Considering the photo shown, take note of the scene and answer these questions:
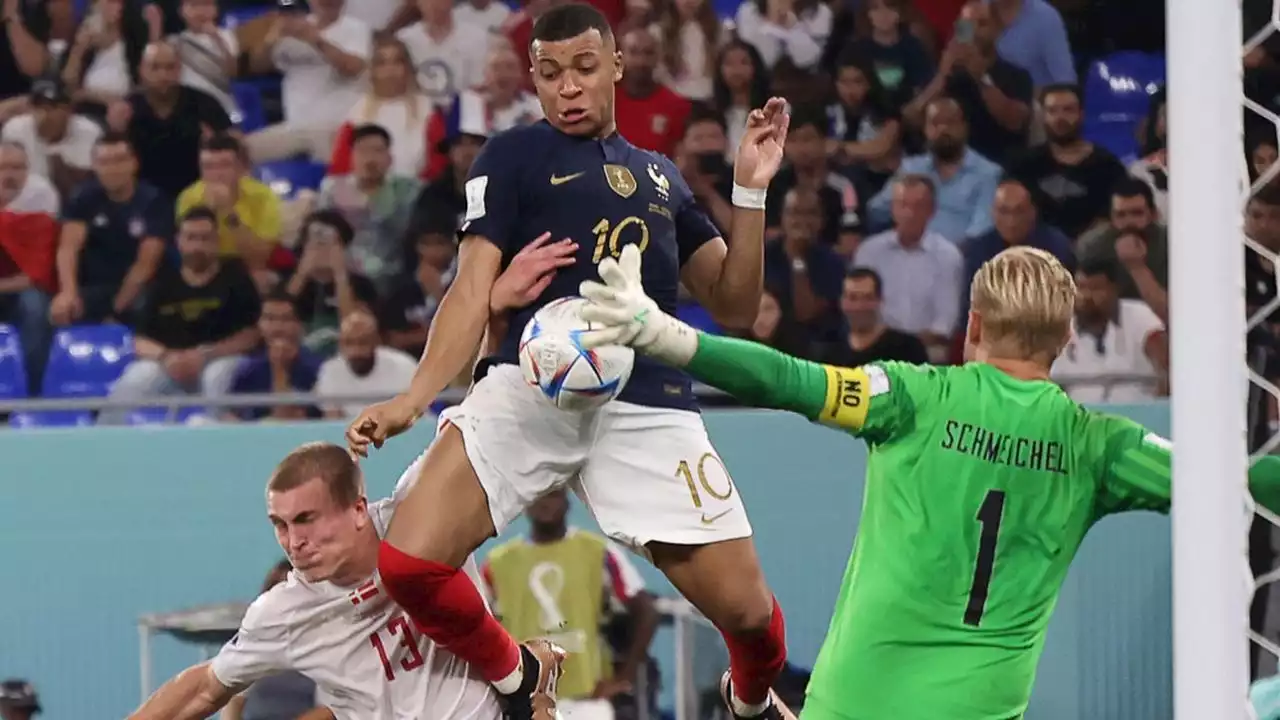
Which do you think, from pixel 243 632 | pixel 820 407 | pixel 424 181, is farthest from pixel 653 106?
pixel 820 407

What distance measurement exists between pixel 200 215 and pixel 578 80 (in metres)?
3.70

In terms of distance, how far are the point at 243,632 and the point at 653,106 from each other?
12.7ft

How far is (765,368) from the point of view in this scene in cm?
303

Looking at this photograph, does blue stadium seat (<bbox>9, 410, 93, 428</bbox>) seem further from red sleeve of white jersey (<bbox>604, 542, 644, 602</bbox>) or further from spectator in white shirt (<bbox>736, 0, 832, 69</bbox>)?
spectator in white shirt (<bbox>736, 0, 832, 69</bbox>)

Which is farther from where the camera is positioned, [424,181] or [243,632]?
[424,181]

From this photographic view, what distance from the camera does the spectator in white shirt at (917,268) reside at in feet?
22.2

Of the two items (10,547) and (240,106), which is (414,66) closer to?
(240,106)

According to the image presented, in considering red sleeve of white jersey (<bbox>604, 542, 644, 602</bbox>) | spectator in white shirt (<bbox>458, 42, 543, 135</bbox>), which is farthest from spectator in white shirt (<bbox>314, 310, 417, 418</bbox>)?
spectator in white shirt (<bbox>458, 42, 543, 135</bbox>)

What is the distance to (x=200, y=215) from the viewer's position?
745 cm

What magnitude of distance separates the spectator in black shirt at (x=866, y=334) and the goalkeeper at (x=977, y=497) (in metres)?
3.35

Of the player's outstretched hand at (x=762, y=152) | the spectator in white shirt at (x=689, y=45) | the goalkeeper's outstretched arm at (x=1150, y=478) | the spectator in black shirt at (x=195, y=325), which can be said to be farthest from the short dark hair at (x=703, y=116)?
the goalkeeper's outstretched arm at (x=1150, y=478)

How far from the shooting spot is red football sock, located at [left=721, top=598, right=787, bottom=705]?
169 inches

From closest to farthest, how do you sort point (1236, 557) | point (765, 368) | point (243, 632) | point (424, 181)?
point (1236, 557), point (765, 368), point (243, 632), point (424, 181)

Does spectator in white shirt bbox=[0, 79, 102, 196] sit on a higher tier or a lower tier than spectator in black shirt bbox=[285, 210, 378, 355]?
higher
